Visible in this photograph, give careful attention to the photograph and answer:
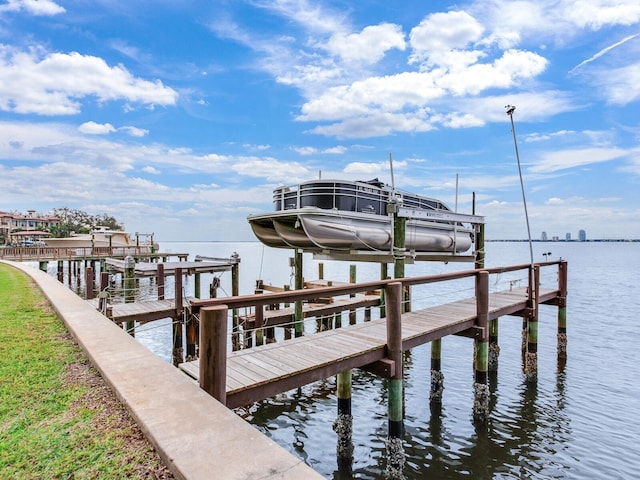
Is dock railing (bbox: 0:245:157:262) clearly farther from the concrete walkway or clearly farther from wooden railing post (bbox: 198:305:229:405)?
wooden railing post (bbox: 198:305:229:405)

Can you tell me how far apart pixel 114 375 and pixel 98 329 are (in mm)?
2990

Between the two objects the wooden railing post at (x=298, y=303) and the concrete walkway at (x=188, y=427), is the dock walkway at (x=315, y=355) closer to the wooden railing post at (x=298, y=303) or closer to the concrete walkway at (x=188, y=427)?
the concrete walkway at (x=188, y=427)

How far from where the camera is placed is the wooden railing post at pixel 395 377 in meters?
5.61

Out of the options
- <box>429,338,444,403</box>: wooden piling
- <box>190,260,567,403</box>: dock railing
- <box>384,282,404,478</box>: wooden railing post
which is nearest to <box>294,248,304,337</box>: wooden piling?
<box>429,338,444,403</box>: wooden piling

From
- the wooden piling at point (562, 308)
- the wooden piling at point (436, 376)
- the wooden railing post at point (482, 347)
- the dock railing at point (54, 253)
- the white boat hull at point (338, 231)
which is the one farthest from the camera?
the dock railing at point (54, 253)

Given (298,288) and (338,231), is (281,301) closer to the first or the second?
(338,231)

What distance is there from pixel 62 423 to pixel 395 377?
4.35 metres

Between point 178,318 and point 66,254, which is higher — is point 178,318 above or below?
below

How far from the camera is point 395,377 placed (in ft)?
19.5

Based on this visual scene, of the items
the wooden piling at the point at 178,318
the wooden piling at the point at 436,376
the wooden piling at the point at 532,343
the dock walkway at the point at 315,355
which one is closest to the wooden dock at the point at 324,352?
the dock walkway at the point at 315,355

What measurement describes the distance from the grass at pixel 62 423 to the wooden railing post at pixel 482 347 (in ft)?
22.4

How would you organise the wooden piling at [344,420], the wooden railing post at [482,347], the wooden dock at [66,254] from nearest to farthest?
the wooden piling at [344,420], the wooden railing post at [482,347], the wooden dock at [66,254]

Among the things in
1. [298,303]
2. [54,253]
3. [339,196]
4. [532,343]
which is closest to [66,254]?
[54,253]

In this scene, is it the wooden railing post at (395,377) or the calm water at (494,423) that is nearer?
the wooden railing post at (395,377)
